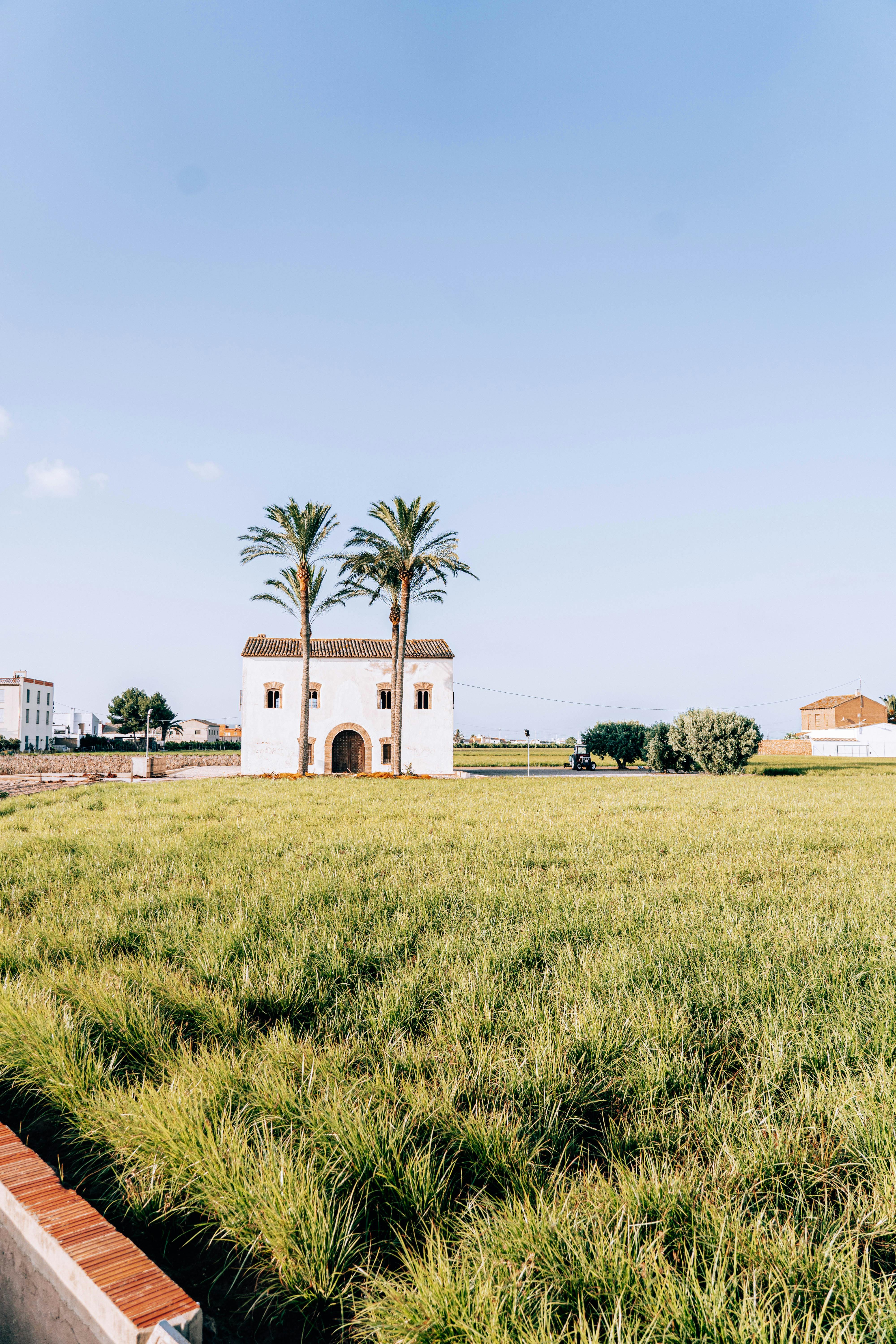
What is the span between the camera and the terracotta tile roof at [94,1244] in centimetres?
162

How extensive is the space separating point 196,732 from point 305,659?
94.9 meters

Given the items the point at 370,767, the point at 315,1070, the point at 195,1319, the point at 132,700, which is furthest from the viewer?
the point at 132,700

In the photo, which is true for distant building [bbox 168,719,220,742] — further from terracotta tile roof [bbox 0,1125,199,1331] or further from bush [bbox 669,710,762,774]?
terracotta tile roof [bbox 0,1125,199,1331]

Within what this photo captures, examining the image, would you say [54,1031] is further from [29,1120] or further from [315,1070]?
[315,1070]

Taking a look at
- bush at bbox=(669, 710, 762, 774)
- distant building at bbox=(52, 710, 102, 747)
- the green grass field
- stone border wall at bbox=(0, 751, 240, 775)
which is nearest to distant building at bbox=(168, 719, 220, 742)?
distant building at bbox=(52, 710, 102, 747)

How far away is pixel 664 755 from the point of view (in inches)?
1565

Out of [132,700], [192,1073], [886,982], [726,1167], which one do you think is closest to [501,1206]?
[726,1167]

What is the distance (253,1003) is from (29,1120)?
1016 mm

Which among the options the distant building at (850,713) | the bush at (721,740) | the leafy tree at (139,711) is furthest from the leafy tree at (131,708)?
the distant building at (850,713)

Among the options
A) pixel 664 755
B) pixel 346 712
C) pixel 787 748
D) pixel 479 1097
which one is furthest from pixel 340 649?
pixel 787 748

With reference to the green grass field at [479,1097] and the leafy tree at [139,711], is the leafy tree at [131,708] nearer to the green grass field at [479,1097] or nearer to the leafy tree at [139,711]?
the leafy tree at [139,711]

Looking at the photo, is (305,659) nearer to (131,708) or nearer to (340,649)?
(340,649)

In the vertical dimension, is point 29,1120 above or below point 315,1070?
below

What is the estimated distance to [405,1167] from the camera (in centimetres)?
209
